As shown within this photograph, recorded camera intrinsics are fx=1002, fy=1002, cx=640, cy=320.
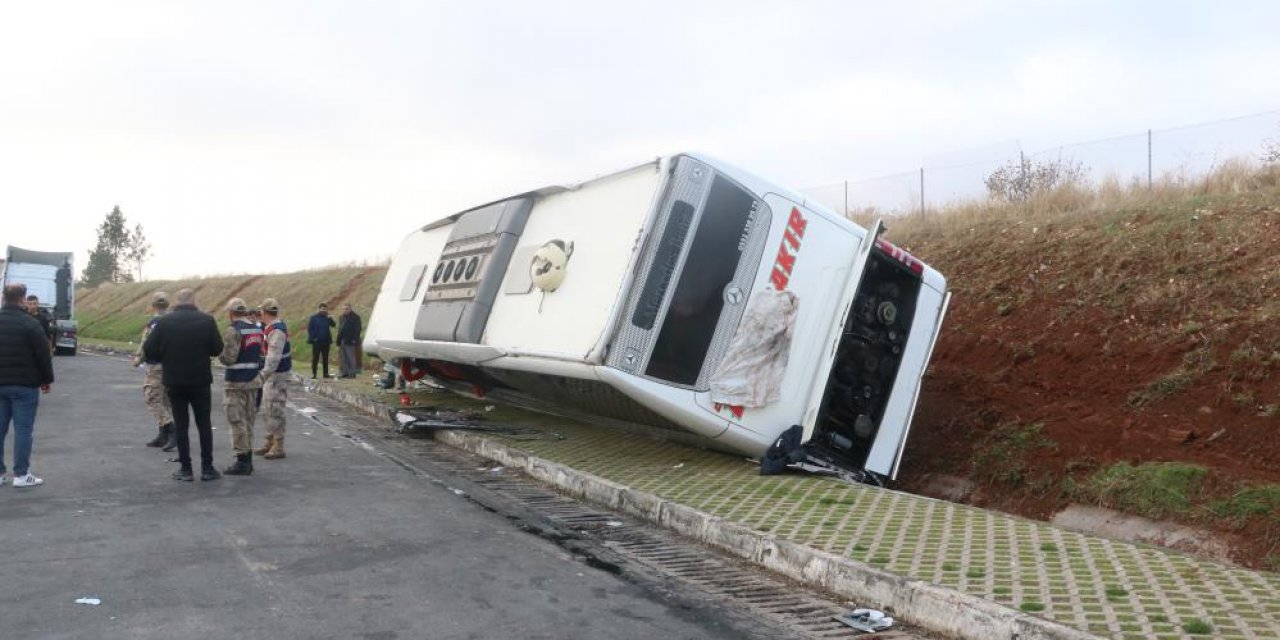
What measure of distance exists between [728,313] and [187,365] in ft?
14.9

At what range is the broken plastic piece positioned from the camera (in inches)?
193

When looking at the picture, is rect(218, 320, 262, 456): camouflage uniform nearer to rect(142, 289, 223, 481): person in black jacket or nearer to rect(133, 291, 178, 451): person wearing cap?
rect(142, 289, 223, 481): person in black jacket

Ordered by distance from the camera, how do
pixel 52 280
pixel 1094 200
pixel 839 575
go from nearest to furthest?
pixel 839 575, pixel 1094 200, pixel 52 280

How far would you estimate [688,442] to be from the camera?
32.3ft

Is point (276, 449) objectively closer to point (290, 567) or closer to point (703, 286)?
point (290, 567)

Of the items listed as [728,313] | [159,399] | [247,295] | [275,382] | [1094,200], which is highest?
[1094,200]

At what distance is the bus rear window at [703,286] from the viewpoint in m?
7.94

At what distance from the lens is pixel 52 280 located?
1149 inches

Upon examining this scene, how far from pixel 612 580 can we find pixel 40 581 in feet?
10.0

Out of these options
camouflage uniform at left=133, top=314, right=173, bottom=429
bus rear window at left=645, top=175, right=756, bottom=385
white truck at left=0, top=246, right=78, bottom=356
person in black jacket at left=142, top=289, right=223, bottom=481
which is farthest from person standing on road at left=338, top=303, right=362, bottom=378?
bus rear window at left=645, top=175, right=756, bottom=385

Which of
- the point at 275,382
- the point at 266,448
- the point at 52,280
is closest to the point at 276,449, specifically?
the point at 266,448

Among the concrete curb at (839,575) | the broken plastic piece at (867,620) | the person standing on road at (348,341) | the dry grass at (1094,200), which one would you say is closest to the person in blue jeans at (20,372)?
the concrete curb at (839,575)

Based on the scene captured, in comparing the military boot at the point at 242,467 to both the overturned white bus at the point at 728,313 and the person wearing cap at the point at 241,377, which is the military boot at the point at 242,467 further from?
the overturned white bus at the point at 728,313

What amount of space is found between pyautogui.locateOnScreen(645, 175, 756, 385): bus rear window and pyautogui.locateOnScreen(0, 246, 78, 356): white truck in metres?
26.0
